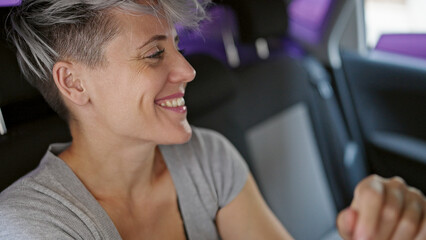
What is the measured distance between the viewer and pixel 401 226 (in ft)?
2.15

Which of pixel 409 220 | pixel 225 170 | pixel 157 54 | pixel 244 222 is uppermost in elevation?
pixel 157 54

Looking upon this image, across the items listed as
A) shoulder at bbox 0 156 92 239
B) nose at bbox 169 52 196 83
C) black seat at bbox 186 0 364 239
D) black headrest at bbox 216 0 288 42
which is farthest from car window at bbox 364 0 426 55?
shoulder at bbox 0 156 92 239

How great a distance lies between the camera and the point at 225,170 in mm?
1243

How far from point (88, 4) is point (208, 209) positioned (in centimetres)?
57

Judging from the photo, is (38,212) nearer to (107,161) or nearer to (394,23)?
(107,161)

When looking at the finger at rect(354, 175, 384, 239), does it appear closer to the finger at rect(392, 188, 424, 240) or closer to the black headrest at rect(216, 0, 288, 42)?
the finger at rect(392, 188, 424, 240)

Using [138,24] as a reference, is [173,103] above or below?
below

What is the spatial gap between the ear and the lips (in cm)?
16

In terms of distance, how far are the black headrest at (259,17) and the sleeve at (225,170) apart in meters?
0.69

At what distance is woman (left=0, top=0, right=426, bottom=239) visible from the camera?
96 cm

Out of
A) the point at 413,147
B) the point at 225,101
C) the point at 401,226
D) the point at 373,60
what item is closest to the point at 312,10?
the point at 373,60

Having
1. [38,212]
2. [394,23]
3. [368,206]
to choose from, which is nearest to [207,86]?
[38,212]

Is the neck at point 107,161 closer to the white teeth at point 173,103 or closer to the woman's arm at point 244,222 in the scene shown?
the white teeth at point 173,103

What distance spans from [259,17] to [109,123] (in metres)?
0.97
